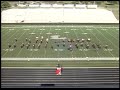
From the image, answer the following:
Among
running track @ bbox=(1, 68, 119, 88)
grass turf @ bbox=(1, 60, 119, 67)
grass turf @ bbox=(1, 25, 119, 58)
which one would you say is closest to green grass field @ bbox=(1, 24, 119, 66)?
grass turf @ bbox=(1, 25, 119, 58)

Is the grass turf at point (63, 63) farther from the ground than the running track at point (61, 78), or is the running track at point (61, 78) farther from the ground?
the running track at point (61, 78)

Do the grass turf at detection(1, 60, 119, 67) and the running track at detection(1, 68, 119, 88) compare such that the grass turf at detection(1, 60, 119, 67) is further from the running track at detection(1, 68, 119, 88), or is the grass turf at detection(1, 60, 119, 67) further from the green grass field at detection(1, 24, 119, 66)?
the running track at detection(1, 68, 119, 88)

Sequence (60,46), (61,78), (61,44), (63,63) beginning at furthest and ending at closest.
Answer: (61,44)
(60,46)
(63,63)
(61,78)

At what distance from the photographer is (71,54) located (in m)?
23.5

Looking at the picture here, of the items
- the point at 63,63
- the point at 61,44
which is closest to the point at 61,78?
the point at 63,63

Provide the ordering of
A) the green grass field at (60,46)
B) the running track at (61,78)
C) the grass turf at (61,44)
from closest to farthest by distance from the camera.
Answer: the running track at (61,78)
the green grass field at (60,46)
the grass turf at (61,44)

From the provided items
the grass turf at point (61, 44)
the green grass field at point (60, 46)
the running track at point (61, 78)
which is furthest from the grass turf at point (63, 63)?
the grass turf at point (61, 44)

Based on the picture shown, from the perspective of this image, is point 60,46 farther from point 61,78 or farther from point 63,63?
point 61,78

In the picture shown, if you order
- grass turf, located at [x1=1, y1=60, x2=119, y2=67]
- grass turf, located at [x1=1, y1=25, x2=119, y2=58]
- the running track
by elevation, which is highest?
the running track

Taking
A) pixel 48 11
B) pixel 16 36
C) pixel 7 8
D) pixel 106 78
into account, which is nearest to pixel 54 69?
pixel 106 78

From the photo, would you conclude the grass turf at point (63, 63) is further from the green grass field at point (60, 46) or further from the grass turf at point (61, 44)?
the grass turf at point (61, 44)

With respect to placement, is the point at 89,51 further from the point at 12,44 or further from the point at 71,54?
the point at 12,44

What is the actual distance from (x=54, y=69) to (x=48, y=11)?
38.3 metres

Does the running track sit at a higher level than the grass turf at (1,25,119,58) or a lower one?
higher
